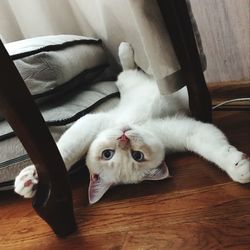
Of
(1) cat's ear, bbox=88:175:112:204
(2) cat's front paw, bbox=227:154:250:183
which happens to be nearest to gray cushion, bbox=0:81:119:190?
(1) cat's ear, bbox=88:175:112:204

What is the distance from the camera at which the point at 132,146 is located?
973 mm

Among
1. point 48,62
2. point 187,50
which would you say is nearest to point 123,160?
point 187,50

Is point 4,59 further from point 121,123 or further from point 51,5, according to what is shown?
point 51,5

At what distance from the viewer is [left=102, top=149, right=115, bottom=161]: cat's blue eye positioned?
39.1 inches

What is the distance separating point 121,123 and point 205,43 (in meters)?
0.53

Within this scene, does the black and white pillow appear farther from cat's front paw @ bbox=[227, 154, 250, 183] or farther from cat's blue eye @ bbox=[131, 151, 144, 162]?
cat's front paw @ bbox=[227, 154, 250, 183]

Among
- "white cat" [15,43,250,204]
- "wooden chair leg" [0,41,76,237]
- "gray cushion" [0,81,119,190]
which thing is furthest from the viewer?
"gray cushion" [0,81,119,190]

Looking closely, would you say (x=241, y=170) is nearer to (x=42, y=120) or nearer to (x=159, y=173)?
(x=159, y=173)

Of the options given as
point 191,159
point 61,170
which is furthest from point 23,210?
point 191,159

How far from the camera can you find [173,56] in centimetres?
95

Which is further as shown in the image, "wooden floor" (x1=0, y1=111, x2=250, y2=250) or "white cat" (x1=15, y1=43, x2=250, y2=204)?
"white cat" (x1=15, y1=43, x2=250, y2=204)

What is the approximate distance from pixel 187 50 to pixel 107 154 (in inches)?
13.7

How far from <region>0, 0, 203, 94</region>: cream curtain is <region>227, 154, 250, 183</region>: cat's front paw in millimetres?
277

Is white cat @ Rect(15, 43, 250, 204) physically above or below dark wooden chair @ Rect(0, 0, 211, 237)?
below
